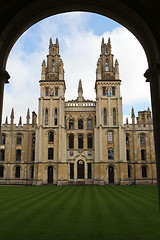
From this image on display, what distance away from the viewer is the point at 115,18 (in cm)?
1024

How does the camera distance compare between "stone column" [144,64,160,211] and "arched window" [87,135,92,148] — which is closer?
"stone column" [144,64,160,211]

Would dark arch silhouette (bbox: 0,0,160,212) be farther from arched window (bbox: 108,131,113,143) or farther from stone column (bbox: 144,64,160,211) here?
arched window (bbox: 108,131,113,143)

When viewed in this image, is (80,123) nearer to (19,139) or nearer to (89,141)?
(89,141)

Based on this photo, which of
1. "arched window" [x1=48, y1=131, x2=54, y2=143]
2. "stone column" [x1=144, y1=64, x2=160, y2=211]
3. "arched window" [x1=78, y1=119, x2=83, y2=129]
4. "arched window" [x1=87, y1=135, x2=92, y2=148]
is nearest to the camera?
"stone column" [x1=144, y1=64, x2=160, y2=211]

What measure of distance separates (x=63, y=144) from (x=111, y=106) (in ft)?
41.4

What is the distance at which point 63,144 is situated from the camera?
44.2 m

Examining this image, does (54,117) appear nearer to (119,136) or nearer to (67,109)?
(67,109)

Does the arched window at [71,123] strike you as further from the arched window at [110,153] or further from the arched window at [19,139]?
the arched window at [19,139]

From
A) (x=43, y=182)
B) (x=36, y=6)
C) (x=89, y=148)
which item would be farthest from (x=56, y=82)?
(x=36, y=6)

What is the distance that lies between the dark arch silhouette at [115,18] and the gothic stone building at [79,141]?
114ft

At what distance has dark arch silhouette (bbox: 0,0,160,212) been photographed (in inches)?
346

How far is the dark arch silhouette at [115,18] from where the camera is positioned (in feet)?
28.8

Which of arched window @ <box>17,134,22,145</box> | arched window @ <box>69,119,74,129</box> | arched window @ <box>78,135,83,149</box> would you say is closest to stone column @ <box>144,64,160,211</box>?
arched window @ <box>78,135,83,149</box>

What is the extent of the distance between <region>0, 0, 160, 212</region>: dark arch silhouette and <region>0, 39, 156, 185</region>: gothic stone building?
3467 cm
